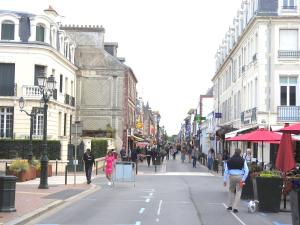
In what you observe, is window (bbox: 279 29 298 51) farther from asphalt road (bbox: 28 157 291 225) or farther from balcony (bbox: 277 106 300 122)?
asphalt road (bbox: 28 157 291 225)

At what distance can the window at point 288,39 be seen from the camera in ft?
123

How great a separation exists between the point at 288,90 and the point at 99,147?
55.5 ft

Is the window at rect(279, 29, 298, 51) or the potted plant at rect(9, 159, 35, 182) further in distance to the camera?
the window at rect(279, 29, 298, 51)

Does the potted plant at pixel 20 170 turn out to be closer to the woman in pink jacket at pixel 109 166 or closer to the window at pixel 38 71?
the woman in pink jacket at pixel 109 166

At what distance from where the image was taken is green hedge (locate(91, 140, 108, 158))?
44.6 meters

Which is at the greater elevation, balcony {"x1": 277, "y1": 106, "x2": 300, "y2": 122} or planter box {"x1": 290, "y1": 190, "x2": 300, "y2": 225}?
balcony {"x1": 277, "y1": 106, "x2": 300, "y2": 122}

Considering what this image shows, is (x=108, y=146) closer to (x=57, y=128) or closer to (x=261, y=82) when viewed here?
(x=57, y=128)

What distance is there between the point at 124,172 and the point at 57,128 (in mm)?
22746

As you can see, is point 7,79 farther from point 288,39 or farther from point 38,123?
point 288,39

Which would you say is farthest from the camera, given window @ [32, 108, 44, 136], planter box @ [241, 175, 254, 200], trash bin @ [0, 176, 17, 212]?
window @ [32, 108, 44, 136]

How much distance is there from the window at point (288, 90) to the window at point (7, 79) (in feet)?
65.7

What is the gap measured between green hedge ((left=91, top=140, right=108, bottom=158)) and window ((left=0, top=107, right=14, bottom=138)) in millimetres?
6325

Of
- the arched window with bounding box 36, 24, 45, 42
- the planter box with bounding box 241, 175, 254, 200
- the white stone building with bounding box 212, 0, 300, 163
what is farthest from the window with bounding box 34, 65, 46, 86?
the planter box with bounding box 241, 175, 254, 200

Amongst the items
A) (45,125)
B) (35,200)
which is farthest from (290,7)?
(35,200)
